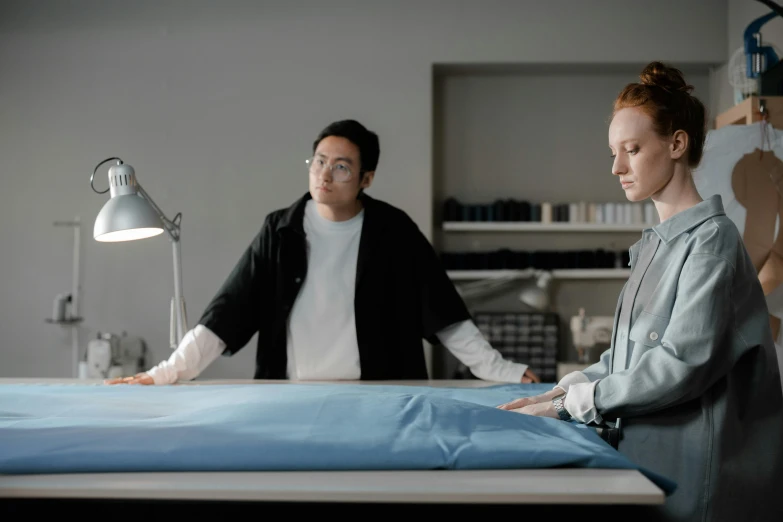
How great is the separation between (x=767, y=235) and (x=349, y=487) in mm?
2201

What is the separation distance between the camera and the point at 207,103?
4328 millimetres

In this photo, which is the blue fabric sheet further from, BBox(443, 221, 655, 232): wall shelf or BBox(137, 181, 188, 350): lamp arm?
BBox(443, 221, 655, 232): wall shelf

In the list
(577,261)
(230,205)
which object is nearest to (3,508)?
(230,205)

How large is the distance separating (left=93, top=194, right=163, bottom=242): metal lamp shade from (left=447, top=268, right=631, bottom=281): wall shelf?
2390 millimetres

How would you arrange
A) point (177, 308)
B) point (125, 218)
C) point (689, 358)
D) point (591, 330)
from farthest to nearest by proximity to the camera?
point (591, 330) < point (177, 308) < point (125, 218) < point (689, 358)

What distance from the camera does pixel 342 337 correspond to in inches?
95.5

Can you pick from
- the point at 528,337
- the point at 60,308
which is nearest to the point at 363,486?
the point at 528,337

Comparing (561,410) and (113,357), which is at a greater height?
(561,410)

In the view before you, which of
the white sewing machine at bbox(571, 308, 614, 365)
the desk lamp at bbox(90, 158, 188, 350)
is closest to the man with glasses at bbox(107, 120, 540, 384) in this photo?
the desk lamp at bbox(90, 158, 188, 350)

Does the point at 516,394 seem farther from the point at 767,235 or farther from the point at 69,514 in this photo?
the point at 767,235

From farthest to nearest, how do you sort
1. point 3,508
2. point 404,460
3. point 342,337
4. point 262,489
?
point 342,337 < point 3,508 < point 404,460 < point 262,489

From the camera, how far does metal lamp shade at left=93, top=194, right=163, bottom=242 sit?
206 centimetres

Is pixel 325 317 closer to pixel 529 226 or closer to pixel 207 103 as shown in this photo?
pixel 529 226

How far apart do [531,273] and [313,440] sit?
3320 mm
